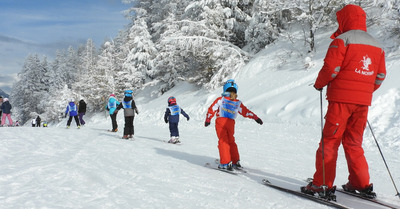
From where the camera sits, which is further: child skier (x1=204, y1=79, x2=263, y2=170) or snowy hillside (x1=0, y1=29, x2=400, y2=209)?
child skier (x1=204, y1=79, x2=263, y2=170)

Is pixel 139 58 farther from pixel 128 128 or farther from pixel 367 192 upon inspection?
pixel 367 192

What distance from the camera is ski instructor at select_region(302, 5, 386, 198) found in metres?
3.51

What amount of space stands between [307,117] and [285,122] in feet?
3.14

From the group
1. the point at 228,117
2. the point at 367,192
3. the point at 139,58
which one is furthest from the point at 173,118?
the point at 139,58

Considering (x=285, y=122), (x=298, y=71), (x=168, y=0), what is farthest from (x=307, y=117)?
(x=168, y=0)

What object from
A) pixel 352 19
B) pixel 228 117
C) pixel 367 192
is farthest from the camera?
pixel 228 117

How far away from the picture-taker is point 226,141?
17.8 ft

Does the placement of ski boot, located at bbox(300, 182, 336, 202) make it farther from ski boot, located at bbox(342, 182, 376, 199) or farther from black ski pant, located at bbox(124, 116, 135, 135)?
black ski pant, located at bbox(124, 116, 135, 135)

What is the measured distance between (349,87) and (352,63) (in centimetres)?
29

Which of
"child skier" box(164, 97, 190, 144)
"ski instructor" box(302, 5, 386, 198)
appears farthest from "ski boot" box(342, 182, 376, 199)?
"child skier" box(164, 97, 190, 144)

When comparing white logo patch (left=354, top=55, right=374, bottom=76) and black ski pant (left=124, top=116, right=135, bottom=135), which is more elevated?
white logo patch (left=354, top=55, right=374, bottom=76)

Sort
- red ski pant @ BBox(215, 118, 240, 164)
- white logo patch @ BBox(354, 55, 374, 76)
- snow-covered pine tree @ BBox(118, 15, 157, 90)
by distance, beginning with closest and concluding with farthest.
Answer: white logo patch @ BBox(354, 55, 374, 76) → red ski pant @ BBox(215, 118, 240, 164) → snow-covered pine tree @ BBox(118, 15, 157, 90)

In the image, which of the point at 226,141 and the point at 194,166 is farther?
the point at 194,166

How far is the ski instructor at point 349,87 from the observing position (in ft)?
11.5
